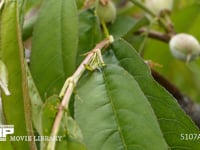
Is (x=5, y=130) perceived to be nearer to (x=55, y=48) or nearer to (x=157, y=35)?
(x=55, y=48)

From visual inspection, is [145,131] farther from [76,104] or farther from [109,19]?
[109,19]

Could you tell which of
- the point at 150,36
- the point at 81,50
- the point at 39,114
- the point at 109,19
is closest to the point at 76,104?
the point at 39,114

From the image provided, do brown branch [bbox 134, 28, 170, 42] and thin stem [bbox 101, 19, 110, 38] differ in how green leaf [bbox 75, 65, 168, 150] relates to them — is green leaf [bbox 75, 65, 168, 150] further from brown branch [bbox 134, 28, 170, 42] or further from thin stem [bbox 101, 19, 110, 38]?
brown branch [bbox 134, 28, 170, 42]

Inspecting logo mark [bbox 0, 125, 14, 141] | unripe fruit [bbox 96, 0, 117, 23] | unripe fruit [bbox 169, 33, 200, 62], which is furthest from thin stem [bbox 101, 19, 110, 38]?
logo mark [bbox 0, 125, 14, 141]

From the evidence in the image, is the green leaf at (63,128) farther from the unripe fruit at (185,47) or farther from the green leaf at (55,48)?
the unripe fruit at (185,47)

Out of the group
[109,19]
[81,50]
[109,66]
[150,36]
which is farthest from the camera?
[150,36]

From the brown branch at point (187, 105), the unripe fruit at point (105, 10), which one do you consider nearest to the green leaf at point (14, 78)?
the unripe fruit at point (105, 10)
